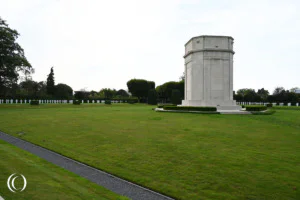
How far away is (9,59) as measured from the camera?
1237 inches

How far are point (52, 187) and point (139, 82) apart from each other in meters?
60.2

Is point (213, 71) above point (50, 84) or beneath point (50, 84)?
beneath

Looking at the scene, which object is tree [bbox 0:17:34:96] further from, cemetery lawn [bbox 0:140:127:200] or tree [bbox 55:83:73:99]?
tree [bbox 55:83:73:99]

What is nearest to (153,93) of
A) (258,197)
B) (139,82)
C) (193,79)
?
(139,82)

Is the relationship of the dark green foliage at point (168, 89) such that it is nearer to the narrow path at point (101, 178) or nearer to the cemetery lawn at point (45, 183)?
the narrow path at point (101, 178)

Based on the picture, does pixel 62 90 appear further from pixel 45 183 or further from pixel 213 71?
pixel 45 183

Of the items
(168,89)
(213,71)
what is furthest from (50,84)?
(213,71)

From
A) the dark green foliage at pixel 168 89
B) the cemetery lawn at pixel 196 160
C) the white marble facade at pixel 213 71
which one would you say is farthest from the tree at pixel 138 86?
the cemetery lawn at pixel 196 160

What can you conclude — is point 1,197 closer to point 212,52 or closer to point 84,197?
point 84,197

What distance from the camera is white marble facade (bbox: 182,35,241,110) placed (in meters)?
25.5

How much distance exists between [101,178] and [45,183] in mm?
1198

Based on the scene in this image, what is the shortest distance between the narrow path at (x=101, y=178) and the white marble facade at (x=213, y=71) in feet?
66.9

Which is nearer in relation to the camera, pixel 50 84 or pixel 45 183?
pixel 45 183

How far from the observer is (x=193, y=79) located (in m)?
26.6
